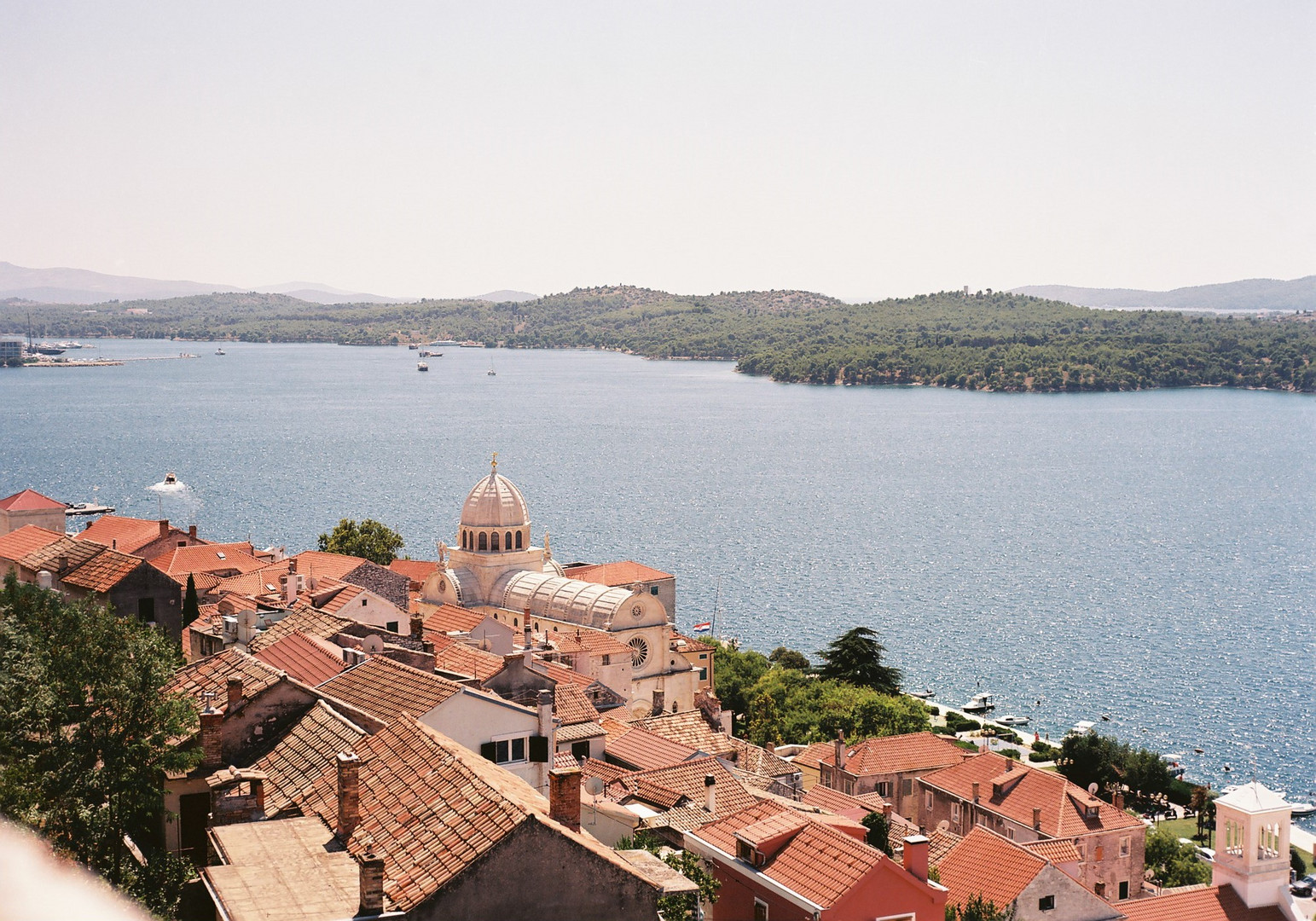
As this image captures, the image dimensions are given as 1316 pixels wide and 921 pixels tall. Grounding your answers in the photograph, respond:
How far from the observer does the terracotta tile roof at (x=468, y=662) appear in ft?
82.4

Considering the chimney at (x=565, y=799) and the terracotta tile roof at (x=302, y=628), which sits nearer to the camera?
the chimney at (x=565, y=799)

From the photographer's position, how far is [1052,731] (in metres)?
55.9

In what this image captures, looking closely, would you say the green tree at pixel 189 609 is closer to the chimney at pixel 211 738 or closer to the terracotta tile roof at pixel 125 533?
the chimney at pixel 211 738

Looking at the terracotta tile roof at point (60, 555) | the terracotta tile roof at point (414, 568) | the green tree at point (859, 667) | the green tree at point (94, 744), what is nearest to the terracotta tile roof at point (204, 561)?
the terracotta tile roof at point (414, 568)

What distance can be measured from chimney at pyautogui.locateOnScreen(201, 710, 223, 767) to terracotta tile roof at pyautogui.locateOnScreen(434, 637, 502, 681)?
7.39 metres

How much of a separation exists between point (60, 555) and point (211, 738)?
56.6 ft

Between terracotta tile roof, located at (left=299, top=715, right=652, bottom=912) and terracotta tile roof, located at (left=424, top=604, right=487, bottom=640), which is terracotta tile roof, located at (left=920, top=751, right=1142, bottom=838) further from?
terracotta tile roof, located at (left=299, top=715, right=652, bottom=912)

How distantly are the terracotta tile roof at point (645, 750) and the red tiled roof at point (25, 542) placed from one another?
1626cm

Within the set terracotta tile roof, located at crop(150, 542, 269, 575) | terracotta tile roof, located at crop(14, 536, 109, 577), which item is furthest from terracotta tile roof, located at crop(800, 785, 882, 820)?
terracotta tile roof, located at crop(150, 542, 269, 575)

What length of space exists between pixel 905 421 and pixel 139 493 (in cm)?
11367

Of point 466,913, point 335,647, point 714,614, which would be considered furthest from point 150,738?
point 714,614

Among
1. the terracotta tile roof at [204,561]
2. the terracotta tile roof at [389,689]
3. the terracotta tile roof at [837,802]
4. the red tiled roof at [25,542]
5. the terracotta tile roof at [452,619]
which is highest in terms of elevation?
the terracotta tile roof at [389,689]

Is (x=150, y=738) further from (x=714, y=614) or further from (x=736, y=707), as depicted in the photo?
(x=714, y=614)

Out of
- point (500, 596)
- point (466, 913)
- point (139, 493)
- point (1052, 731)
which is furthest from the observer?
point (139, 493)
